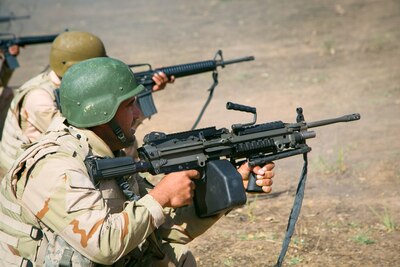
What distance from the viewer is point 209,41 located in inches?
584

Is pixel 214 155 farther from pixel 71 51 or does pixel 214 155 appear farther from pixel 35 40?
pixel 35 40

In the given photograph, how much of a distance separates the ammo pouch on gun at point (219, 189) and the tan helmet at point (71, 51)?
294 cm

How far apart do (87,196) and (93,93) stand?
653mm

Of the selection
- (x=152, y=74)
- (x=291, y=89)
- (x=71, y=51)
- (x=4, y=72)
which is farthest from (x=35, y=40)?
(x=291, y=89)

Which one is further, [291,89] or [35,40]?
[291,89]

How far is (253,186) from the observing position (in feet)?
12.0

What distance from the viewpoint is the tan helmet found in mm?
6215

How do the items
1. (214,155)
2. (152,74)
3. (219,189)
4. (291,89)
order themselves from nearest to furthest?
(219,189) < (214,155) < (152,74) < (291,89)

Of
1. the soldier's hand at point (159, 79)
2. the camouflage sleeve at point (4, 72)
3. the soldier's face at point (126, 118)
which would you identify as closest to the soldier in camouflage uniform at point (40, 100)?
the soldier's hand at point (159, 79)

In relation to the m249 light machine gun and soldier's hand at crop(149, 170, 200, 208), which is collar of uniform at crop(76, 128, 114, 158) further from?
soldier's hand at crop(149, 170, 200, 208)

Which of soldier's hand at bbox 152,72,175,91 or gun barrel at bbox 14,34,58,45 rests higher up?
soldier's hand at bbox 152,72,175,91

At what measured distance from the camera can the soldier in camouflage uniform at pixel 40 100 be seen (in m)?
6.01

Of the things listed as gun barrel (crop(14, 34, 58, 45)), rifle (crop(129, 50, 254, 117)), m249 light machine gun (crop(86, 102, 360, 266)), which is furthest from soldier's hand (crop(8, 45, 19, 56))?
m249 light machine gun (crop(86, 102, 360, 266))

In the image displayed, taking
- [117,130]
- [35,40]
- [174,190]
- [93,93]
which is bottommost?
[35,40]
